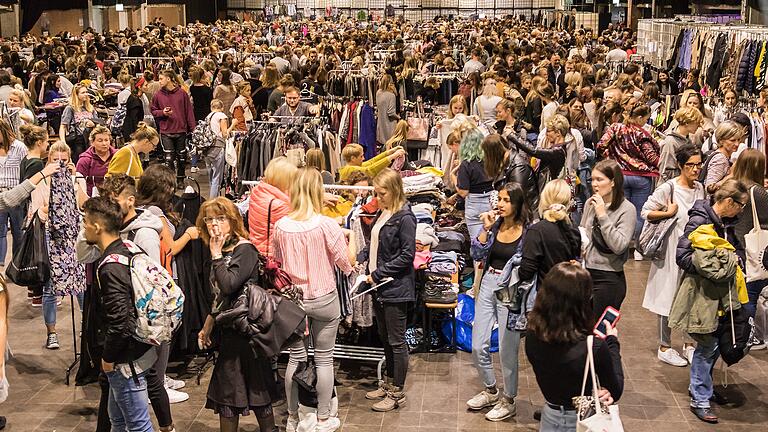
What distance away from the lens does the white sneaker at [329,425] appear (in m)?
5.62

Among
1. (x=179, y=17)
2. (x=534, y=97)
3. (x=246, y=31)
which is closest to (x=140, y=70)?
(x=534, y=97)

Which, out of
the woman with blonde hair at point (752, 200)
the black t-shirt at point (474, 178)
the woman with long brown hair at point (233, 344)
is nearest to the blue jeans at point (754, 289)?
the woman with blonde hair at point (752, 200)

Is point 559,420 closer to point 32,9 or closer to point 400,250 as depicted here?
point 400,250

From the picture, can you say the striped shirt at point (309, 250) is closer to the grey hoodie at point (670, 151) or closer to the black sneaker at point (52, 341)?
the black sneaker at point (52, 341)

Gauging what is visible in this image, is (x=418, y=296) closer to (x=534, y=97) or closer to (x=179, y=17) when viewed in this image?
(x=534, y=97)

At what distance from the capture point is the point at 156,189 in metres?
5.64

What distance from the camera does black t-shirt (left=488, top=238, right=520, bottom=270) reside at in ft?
18.2

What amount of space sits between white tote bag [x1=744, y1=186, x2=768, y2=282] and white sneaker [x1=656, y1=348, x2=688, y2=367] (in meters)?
0.85

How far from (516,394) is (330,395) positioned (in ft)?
3.78

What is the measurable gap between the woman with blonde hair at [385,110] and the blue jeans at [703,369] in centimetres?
563

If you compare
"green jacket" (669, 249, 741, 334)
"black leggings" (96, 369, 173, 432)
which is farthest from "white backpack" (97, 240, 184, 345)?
"green jacket" (669, 249, 741, 334)

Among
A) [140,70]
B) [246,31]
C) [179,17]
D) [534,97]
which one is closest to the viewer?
[534,97]

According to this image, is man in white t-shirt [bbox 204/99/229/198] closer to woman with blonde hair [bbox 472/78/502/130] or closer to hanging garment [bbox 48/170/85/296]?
woman with blonde hair [bbox 472/78/502/130]

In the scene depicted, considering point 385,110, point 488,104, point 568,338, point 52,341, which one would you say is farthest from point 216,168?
point 568,338
